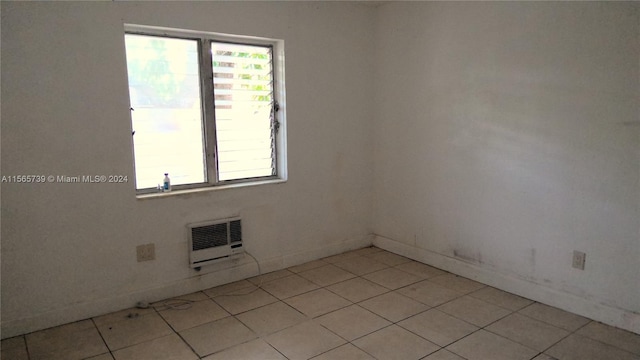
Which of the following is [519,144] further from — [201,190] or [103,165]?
[103,165]

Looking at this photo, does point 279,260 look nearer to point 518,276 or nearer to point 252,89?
point 252,89

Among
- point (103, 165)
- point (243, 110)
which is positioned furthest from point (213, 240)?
point (243, 110)

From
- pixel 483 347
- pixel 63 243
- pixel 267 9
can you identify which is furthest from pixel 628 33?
pixel 63 243

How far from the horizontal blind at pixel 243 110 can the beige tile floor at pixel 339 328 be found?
966 mm

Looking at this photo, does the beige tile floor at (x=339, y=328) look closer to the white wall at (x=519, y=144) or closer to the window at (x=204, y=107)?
the white wall at (x=519, y=144)

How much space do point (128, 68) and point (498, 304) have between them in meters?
3.01

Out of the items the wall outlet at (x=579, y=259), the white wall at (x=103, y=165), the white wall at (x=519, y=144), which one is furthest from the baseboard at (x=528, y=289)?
the white wall at (x=103, y=165)

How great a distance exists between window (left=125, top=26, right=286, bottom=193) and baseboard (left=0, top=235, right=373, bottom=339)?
0.69 meters

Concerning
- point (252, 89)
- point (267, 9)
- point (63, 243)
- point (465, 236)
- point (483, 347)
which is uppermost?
point (267, 9)

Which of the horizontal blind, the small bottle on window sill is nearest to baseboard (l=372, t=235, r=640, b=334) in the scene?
the horizontal blind

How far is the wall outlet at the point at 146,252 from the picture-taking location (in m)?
2.84

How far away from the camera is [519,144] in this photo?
114 inches

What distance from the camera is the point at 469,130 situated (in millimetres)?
3225

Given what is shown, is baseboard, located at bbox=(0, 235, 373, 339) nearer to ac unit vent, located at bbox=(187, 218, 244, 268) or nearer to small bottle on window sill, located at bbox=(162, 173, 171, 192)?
ac unit vent, located at bbox=(187, 218, 244, 268)
